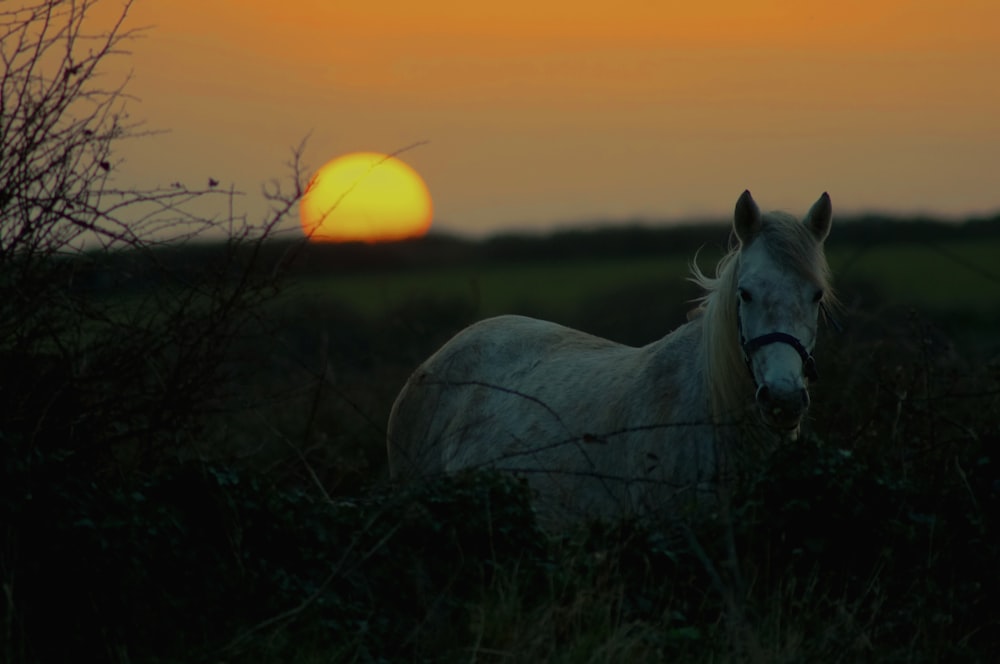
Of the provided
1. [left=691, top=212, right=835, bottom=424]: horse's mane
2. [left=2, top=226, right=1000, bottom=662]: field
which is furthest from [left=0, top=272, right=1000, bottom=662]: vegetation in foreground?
[left=691, top=212, right=835, bottom=424]: horse's mane

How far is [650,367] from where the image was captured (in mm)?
6004

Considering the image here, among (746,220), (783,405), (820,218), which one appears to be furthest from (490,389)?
(783,405)

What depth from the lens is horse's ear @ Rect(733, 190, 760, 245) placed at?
214 inches

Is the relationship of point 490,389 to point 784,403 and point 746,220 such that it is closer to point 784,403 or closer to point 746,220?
point 746,220

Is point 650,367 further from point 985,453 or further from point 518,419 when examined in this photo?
point 985,453

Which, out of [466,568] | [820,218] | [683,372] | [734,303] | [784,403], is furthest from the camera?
[683,372]

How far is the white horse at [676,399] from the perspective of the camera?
496 cm

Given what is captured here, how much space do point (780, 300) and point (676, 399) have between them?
2.77 ft

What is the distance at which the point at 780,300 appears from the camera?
5.10m

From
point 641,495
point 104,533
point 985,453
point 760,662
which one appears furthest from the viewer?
point 641,495

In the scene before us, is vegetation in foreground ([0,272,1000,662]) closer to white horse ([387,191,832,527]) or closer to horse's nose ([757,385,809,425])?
horse's nose ([757,385,809,425])

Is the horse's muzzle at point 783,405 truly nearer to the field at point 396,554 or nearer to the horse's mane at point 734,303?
the field at point 396,554

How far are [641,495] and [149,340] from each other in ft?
7.43

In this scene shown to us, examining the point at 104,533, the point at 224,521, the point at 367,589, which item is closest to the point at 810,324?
the point at 367,589
